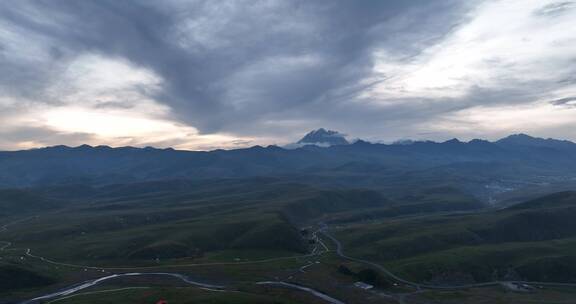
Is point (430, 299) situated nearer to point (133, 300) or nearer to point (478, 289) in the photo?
point (478, 289)

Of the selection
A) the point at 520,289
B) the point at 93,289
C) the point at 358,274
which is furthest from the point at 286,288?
the point at 520,289

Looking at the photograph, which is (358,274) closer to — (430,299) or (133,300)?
(430,299)

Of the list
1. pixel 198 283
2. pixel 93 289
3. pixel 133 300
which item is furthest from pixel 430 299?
pixel 93 289

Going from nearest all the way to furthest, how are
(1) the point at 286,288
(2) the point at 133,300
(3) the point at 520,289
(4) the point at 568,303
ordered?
(2) the point at 133,300
(4) the point at 568,303
(1) the point at 286,288
(3) the point at 520,289

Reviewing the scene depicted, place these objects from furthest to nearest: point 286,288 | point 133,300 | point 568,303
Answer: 1. point 286,288
2. point 568,303
3. point 133,300

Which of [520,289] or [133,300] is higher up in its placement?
[133,300]

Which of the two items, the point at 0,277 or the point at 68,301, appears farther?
the point at 0,277

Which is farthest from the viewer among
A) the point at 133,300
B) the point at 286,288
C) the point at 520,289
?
the point at 520,289

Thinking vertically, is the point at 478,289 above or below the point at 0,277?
below

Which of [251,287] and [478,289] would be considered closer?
[251,287]
